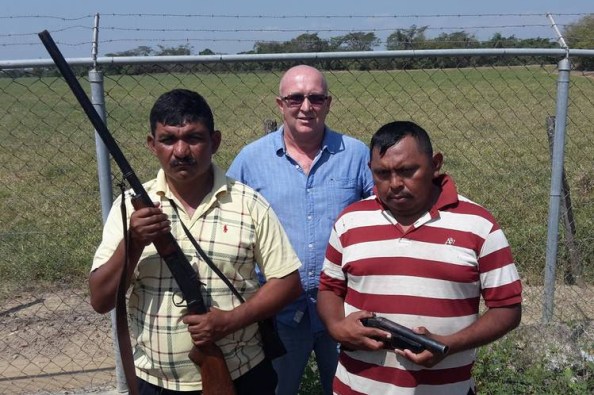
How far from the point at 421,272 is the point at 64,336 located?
3.83 m

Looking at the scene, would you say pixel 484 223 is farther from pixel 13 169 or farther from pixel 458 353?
pixel 13 169

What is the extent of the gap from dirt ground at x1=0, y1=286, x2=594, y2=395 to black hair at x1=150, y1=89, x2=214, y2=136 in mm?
2492

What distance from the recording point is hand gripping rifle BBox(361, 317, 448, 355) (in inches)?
82.7

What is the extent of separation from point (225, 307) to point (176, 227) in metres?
0.32

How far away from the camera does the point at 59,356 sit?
4996mm

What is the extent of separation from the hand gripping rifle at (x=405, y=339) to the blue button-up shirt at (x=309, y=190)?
0.81m

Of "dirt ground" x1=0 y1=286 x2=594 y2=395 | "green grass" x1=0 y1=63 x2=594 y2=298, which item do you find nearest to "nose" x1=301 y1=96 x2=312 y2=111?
"green grass" x1=0 y1=63 x2=594 y2=298

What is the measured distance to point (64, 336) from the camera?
17.3ft

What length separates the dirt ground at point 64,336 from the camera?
15.1 feet

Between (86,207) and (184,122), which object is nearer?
(184,122)

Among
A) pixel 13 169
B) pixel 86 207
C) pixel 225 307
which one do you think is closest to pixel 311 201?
pixel 225 307

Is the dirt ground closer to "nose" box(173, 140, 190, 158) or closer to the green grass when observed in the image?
the green grass

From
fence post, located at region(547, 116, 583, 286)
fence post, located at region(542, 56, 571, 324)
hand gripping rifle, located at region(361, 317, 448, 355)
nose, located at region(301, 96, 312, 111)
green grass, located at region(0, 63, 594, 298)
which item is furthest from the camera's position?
green grass, located at region(0, 63, 594, 298)

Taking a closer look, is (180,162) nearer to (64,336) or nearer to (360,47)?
(360,47)
